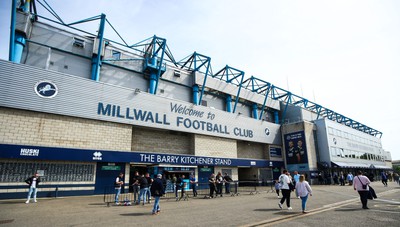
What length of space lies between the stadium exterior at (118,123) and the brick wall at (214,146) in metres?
0.12

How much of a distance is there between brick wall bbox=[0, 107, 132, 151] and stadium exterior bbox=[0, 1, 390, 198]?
0.23 feet

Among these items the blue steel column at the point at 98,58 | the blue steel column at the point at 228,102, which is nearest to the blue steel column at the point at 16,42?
the blue steel column at the point at 98,58

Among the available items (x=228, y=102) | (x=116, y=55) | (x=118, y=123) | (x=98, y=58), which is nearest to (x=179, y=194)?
(x=118, y=123)

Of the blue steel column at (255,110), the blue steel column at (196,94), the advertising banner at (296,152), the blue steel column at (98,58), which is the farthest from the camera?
the blue steel column at (255,110)

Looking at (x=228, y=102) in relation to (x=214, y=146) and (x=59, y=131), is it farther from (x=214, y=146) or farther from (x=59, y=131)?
(x=59, y=131)

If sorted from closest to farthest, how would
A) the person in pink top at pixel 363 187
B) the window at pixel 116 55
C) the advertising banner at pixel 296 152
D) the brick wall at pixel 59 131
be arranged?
1. the person in pink top at pixel 363 187
2. the brick wall at pixel 59 131
3. the window at pixel 116 55
4. the advertising banner at pixel 296 152

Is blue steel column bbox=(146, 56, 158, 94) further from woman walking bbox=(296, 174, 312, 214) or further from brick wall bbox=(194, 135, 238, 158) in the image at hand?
woman walking bbox=(296, 174, 312, 214)

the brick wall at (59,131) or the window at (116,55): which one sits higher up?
the window at (116,55)

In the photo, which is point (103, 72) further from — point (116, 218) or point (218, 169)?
point (116, 218)

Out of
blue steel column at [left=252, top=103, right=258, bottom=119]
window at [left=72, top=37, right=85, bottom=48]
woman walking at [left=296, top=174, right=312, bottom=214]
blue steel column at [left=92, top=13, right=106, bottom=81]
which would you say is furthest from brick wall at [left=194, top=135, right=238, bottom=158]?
woman walking at [left=296, top=174, right=312, bottom=214]

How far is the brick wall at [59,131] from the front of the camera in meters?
15.3

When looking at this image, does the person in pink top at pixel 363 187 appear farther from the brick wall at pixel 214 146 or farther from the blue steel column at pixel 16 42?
the blue steel column at pixel 16 42

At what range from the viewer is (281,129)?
119ft

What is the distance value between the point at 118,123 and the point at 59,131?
454 centimetres
